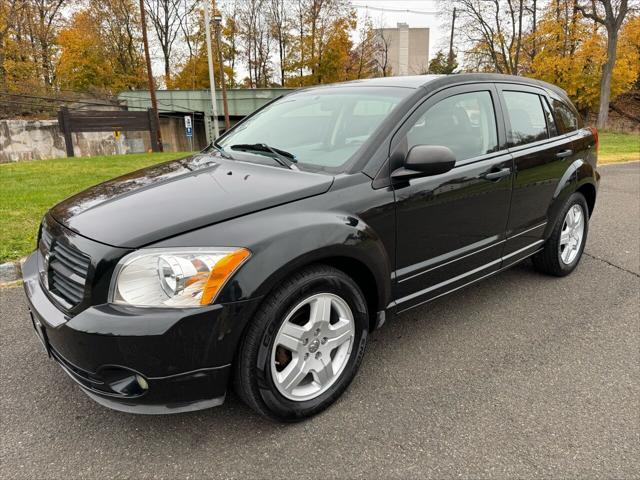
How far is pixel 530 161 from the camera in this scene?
3.41 m

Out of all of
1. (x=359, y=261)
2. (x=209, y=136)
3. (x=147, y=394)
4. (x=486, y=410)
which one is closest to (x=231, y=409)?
(x=147, y=394)

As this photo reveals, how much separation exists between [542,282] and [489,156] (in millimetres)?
1511

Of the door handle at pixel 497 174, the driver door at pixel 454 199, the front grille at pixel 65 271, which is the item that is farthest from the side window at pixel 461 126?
the front grille at pixel 65 271

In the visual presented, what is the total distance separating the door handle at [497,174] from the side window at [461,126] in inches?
5.8

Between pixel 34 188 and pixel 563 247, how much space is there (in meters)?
7.71

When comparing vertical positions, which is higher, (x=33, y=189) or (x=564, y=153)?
(x=564, y=153)

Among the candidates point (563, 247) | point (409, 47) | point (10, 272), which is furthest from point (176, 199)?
point (409, 47)

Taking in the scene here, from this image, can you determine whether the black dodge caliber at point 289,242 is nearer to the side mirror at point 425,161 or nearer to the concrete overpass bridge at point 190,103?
the side mirror at point 425,161

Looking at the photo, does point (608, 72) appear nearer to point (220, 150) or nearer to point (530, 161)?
point (530, 161)

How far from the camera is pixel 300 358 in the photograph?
2.25 metres

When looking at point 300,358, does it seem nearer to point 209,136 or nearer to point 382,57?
point 209,136

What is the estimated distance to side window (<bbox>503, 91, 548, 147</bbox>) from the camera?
3.39 meters

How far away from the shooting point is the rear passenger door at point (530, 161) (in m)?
3.35

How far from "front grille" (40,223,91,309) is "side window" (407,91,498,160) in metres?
1.78
